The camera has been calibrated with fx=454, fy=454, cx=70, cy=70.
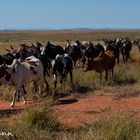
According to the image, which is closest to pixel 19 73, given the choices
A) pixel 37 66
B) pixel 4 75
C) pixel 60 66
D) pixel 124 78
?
pixel 4 75

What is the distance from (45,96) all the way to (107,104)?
2.68m

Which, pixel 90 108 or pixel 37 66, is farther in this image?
pixel 37 66

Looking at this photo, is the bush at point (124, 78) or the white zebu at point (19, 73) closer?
the white zebu at point (19, 73)

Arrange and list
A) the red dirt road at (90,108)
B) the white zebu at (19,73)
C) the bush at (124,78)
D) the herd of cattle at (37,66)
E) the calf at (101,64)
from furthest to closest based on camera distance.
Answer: the bush at (124,78) < the calf at (101,64) < the herd of cattle at (37,66) < the white zebu at (19,73) < the red dirt road at (90,108)

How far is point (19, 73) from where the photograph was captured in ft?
49.2

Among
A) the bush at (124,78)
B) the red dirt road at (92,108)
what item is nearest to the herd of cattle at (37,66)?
the bush at (124,78)

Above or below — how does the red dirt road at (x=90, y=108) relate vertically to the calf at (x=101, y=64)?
below

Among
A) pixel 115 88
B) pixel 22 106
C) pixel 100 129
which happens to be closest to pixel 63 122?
pixel 100 129

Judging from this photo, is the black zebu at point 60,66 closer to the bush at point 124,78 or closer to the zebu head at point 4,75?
the bush at point 124,78

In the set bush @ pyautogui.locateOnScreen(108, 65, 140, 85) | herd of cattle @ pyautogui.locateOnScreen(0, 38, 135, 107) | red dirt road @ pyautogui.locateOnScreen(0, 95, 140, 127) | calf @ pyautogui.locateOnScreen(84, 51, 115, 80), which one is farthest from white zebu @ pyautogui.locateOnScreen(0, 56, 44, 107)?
bush @ pyautogui.locateOnScreen(108, 65, 140, 85)

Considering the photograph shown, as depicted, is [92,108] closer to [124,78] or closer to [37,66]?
[37,66]

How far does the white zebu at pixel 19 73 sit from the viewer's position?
1467 centimetres

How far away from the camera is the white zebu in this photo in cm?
1467

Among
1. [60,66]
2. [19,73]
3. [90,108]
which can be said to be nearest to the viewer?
[90,108]
